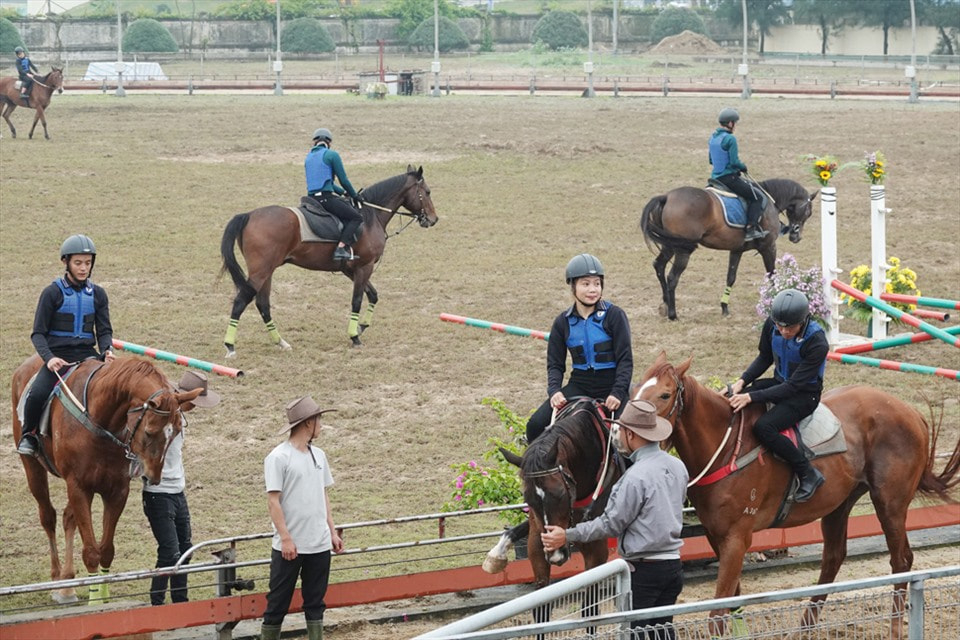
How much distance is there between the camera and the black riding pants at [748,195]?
60.2 ft

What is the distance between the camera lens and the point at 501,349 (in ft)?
55.3

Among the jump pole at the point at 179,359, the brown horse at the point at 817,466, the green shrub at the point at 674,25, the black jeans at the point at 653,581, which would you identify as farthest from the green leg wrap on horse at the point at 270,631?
the green shrub at the point at 674,25

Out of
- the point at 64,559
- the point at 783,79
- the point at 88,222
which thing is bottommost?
the point at 64,559

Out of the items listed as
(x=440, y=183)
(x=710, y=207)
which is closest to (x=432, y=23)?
(x=440, y=183)

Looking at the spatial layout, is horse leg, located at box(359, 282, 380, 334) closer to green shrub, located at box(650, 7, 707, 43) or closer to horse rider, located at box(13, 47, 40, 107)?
horse rider, located at box(13, 47, 40, 107)

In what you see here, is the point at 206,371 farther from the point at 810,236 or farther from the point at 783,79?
the point at 783,79

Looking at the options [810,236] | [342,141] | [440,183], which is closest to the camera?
Answer: [810,236]

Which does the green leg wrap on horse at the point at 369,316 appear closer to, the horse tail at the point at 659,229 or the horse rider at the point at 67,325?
the horse tail at the point at 659,229

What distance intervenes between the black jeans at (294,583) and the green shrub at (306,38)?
6514cm

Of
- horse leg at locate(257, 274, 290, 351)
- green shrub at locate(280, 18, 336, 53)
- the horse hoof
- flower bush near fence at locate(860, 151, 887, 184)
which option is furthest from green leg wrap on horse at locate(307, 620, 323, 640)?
green shrub at locate(280, 18, 336, 53)

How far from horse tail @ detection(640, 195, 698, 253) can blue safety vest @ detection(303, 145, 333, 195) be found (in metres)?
4.40

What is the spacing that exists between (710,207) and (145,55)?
56505mm

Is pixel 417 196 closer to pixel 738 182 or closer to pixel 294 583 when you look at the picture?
pixel 738 182

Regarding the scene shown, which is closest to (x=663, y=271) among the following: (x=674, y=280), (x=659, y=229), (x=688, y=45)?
(x=674, y=280)
